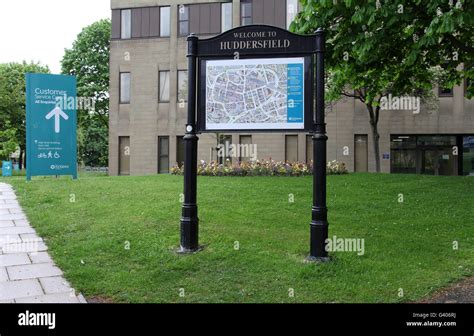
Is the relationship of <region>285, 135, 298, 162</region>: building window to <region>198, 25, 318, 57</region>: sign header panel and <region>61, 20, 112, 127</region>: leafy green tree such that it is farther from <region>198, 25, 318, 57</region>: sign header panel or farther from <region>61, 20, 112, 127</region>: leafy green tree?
<region>61, 20, 112, 127</region>: leafy green tree

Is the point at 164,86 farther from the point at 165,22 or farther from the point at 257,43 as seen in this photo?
the point at 257,43

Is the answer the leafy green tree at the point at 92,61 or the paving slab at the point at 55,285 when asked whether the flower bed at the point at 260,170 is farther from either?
the leafy green tree at the point at 92,61

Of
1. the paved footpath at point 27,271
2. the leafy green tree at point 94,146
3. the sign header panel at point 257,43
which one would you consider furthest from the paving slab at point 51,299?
the leafy green tree at point 94,146

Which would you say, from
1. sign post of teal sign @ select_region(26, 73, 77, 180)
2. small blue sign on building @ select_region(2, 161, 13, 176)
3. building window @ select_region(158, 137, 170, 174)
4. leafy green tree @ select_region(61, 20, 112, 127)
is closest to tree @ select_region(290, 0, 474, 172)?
sign post of teal sign @ select_region(26, 73, 77, 180)

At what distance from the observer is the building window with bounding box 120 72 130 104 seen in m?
30.9

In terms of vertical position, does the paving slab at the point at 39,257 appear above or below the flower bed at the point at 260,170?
below

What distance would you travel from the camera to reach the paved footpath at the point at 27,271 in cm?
554

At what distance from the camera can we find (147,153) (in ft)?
99.0

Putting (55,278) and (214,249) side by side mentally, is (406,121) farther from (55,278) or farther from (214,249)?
(55,278)

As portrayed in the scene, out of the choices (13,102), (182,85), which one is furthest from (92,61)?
(182,85)

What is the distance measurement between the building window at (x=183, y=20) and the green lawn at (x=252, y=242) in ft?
65.8

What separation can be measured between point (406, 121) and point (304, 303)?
927 inches
